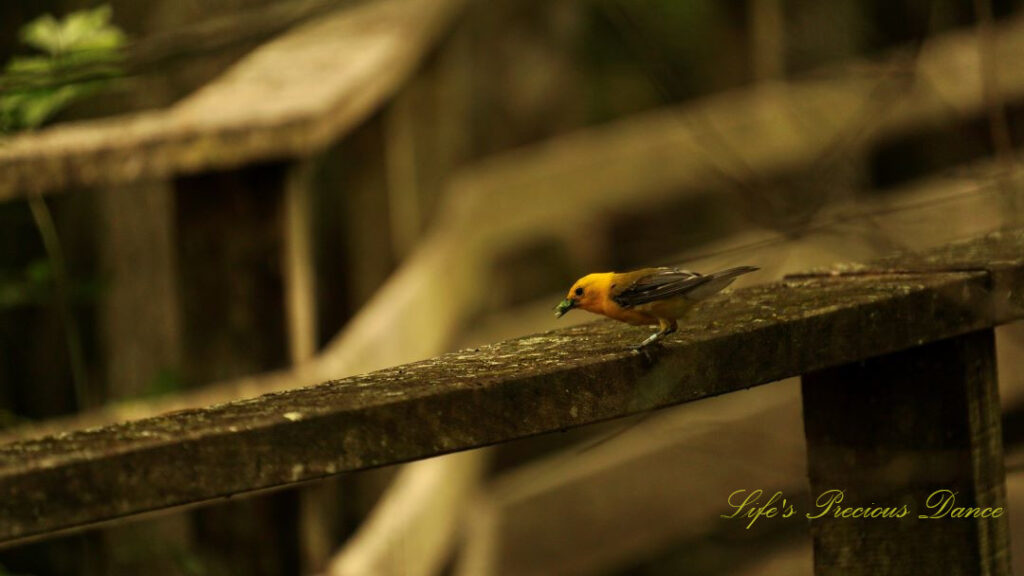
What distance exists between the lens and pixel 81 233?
16.5 ft

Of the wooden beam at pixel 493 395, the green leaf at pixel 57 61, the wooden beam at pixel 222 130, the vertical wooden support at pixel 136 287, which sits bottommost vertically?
the vertical wooden support at pixel 136 287

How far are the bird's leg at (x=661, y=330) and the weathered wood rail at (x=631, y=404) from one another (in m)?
0.02

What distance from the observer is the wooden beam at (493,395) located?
114 cm

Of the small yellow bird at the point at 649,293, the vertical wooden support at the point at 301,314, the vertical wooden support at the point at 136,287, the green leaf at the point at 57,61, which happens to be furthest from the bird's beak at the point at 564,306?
the vertical wooden support at the point at 136,287

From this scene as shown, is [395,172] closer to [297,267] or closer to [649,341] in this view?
[297,267]

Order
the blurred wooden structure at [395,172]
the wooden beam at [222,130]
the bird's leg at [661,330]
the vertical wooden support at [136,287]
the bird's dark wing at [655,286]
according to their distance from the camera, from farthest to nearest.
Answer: the vertical wooden support at [136,287]
the wooden beam at [222,130]
the bird's dark wing at [655,286]
the bird's leg at [661,330]
the blurred wooden structure at [395,172]

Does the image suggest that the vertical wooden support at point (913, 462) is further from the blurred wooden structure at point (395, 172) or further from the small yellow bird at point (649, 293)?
the small yellow bird at point (649, 293)

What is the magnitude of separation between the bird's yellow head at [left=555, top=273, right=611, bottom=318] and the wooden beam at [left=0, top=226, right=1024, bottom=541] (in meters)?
0.03

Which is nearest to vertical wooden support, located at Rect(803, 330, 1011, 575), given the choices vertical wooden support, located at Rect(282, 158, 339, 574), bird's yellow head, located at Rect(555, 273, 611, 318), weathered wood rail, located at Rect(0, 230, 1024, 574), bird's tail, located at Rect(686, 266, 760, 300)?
weathered wood rail, located at Rect(0, 230, 1024, 574)

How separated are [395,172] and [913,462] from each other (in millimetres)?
2971

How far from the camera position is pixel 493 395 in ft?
4.41

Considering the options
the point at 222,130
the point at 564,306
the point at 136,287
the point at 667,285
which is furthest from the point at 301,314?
the point at 136,287

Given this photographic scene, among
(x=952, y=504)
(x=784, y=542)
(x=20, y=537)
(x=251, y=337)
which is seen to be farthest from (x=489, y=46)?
(x=20, y=537)

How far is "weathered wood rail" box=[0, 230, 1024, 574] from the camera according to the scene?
1158 mm
